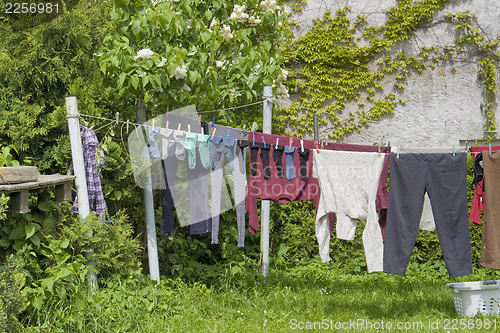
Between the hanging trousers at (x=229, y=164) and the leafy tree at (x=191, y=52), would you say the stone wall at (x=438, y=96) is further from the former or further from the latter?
the hanging trousers at (x=229, y=164)

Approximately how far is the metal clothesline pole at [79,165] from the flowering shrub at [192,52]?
0.45 metres

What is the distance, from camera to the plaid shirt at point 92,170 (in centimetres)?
348

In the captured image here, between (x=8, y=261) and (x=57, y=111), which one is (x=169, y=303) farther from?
(x=57, y=111)

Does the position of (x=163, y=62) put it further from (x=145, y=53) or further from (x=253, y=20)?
(x=253, y=20)

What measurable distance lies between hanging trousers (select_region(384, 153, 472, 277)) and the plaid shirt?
241cm

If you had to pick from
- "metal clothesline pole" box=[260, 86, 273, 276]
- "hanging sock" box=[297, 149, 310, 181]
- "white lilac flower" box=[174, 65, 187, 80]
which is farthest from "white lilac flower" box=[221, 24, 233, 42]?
"hanging sock" box=[297, 149, 310, 181]

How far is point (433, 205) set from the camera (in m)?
3.29

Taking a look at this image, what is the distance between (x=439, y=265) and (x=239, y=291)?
2702 mm

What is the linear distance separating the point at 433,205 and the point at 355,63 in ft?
12.9

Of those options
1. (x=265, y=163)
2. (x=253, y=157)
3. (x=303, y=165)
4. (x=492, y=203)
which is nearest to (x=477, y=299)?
(x=492, y=203)

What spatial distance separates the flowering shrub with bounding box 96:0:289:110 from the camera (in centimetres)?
359

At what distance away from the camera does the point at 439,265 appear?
541cm

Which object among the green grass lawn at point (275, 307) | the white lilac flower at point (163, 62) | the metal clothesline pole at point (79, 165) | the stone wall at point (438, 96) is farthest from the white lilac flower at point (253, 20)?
the stone wall at point (438, 96)

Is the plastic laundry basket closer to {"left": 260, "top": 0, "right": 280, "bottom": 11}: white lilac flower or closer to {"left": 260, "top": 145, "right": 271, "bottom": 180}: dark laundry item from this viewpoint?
{"left": 260, "top": 145, "right": 271, "bottom": 180}: dark laundry item
